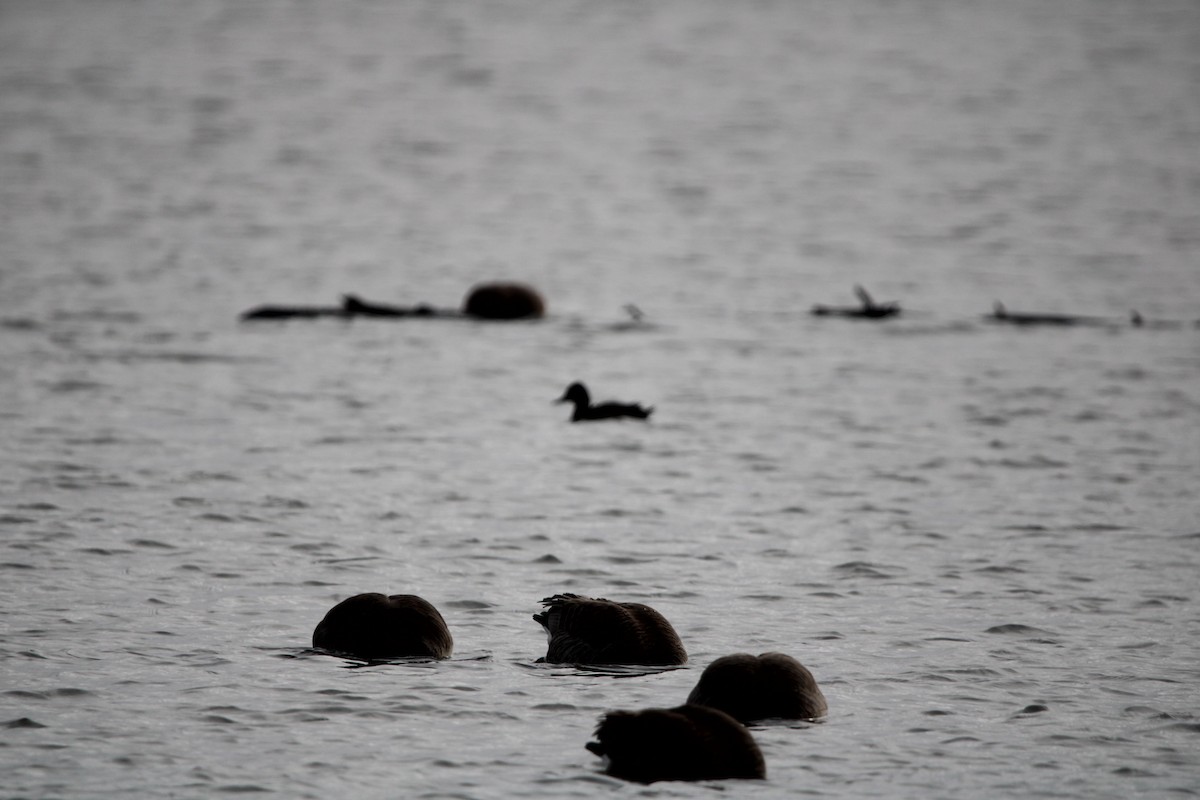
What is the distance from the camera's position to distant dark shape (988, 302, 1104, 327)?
32562 millimetres

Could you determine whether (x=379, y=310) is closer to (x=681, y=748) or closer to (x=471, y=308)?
(x=471, y=308)

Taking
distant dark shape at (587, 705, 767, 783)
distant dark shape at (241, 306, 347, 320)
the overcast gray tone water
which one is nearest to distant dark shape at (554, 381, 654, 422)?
the overcast gray tone water

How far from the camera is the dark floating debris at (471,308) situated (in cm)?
3269

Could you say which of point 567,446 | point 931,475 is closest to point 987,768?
point 931,475

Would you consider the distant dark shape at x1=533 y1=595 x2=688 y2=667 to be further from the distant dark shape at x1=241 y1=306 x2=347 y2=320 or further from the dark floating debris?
the dark floating debris

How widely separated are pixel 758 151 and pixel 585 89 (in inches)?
797

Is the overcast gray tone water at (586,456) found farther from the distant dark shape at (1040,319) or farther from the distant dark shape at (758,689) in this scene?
the distant dark shape at (1040,319)

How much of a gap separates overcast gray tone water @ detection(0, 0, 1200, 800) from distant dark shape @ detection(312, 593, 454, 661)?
226 mm

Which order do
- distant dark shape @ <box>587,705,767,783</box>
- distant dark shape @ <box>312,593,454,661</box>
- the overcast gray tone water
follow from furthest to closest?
distant dark shape @ <box>312,593,454,661</box>, the overcast gray tone water, distant dark shape @ <box>587,705,767,783</box>

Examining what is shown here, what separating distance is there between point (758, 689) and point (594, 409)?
13.2 metres

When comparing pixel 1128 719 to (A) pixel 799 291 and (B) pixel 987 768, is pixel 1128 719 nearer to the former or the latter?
(B) pixel 987 768

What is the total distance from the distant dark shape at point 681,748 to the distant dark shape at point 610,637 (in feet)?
7.80

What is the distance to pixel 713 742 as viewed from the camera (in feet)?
37.7

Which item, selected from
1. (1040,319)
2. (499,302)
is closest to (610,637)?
(1040,319)
